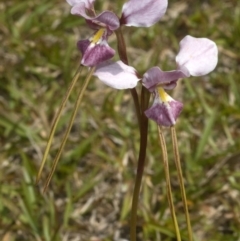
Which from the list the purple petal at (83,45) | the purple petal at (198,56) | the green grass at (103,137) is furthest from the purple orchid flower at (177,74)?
the green grass at (103,137)

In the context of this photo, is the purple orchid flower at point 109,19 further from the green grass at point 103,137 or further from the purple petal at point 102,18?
the green grass at point 103,137

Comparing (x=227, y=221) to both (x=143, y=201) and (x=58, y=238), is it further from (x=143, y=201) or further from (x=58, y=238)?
(x=58, y=238)

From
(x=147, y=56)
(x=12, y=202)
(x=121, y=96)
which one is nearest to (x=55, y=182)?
(x=12, y=202)

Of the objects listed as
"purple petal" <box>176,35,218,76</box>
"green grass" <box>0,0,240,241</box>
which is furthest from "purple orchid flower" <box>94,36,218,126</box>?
"green grass" <box>0,0,240,241</box>

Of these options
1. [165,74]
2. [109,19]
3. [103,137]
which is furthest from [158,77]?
[103,137]

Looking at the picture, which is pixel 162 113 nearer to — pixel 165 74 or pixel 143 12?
pixel 165 74
